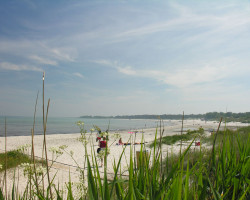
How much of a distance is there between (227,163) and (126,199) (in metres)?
1.17

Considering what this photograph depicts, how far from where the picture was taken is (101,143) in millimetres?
9633

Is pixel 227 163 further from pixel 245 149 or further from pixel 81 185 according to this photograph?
pixel 81 185

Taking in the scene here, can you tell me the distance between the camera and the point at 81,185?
4.90 ft

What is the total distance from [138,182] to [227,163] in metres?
0.93

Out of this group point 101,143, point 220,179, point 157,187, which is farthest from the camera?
point 101,143

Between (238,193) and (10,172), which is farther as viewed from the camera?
(10,172)

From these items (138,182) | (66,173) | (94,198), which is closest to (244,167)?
(138,182)

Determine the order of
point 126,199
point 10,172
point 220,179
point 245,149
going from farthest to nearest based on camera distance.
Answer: point 10,172
point 245,149
point 220,179
point 126,199

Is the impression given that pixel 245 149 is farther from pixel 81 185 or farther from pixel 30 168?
pixel 30 168

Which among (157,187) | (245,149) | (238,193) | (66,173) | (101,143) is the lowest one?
(66,173)

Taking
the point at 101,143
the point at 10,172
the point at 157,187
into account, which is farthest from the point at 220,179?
the point at 101,143

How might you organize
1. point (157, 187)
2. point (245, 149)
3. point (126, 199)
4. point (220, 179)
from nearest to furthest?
point (126, 199) < point (157, 187) < point (220, 179) < point (245, 149)

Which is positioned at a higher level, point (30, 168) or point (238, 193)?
point (30, 168)

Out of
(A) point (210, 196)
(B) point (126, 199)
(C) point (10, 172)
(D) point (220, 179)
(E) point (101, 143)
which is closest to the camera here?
(B) point (126, 199)
